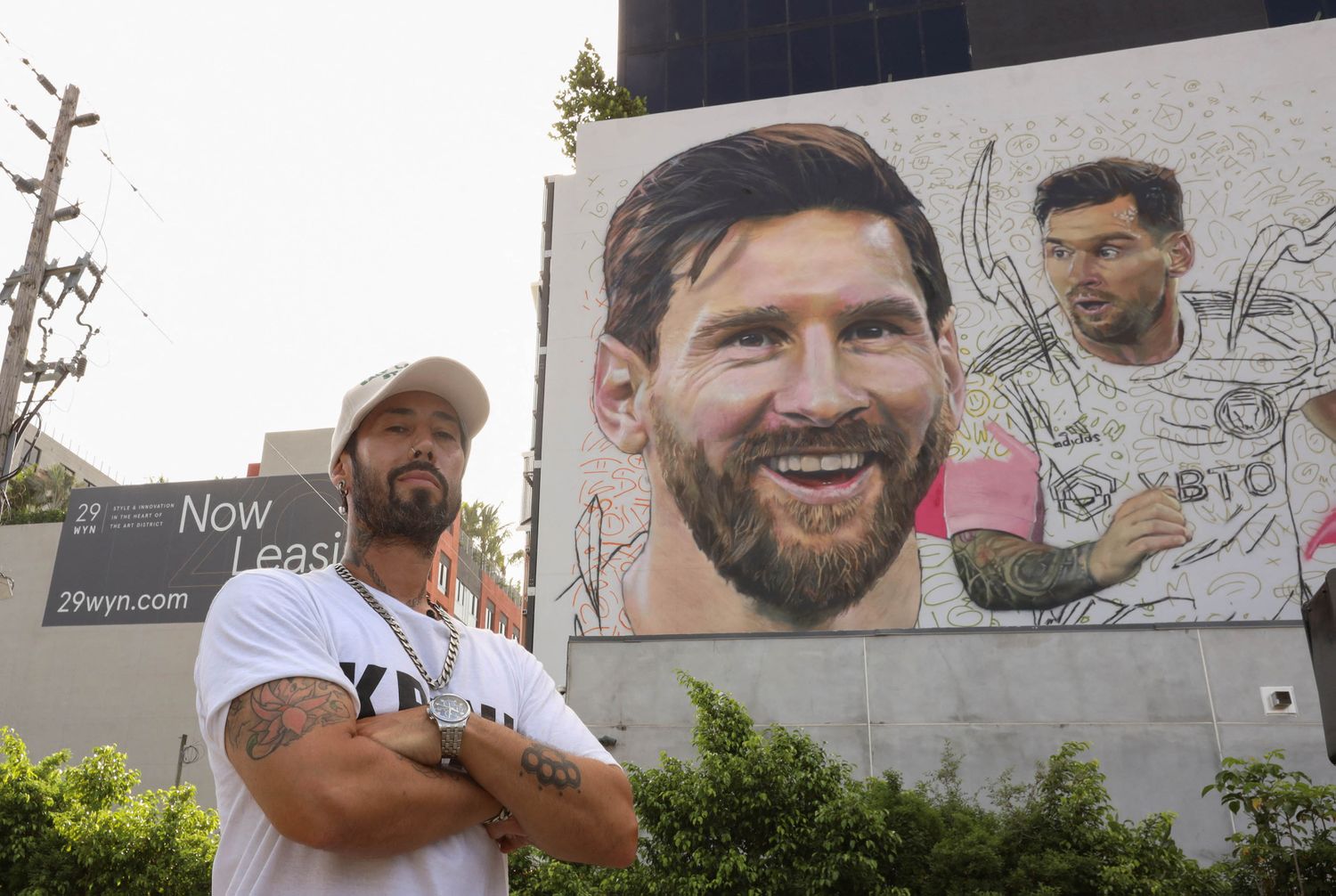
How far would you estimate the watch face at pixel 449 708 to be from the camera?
2.21m

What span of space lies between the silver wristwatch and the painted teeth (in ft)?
54.0

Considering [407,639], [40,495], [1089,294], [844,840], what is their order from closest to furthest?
[407,639]
[844,840]
[1089,294]
[40,495]

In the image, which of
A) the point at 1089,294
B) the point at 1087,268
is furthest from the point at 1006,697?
the point at 1087,268

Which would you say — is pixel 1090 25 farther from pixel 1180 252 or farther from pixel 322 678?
pixel 322 678

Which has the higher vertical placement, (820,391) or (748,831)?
(820,391)

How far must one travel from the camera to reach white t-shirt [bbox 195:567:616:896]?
2068 mm

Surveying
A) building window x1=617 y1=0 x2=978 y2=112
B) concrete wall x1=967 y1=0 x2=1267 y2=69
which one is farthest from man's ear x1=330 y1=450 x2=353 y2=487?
concrete wall x1=967 y1=0 x2=1267 y2=69

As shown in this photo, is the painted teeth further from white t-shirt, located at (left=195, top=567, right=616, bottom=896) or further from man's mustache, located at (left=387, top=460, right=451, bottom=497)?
white t-shirt, located at (left=195, top=567, right=616, bottom=896)

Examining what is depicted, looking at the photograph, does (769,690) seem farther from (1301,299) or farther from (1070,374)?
(1301,299)

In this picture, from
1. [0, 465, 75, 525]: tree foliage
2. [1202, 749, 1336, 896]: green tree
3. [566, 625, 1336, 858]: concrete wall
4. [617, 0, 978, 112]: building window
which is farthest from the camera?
[0, 465, 75, 525]: tree foliage

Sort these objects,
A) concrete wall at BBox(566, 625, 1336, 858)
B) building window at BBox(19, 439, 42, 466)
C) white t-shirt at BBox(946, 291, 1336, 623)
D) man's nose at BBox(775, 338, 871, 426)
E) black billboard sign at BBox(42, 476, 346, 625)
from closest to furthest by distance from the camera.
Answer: building window at BBox(19, 439, 42, 466)
concrete wall at BBox(566, 625, 1336, 858)
white t-shirt at BBox(946, 291, 1336, 623)
man's nose at BBox(775, 338, 871, 426)
black billboard sign at BBox(42, 476, 346, 625)

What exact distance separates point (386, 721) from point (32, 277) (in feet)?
49.5

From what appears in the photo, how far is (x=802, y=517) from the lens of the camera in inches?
719

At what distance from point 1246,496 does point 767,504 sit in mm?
7368
